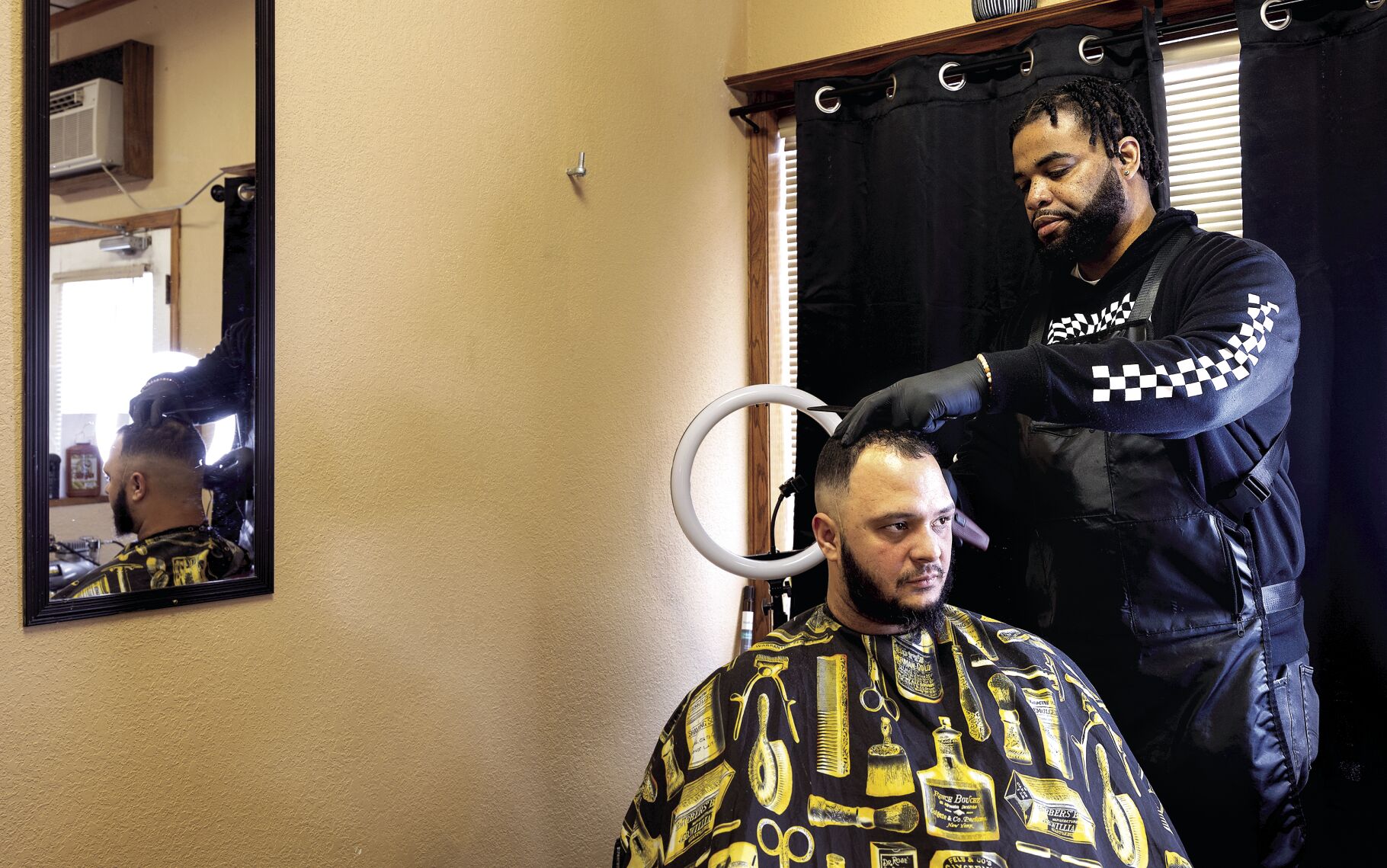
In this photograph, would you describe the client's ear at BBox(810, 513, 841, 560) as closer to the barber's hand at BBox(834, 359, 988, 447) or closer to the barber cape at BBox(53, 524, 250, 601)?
the barber's hand at BBox(834, 359, 988, 447)

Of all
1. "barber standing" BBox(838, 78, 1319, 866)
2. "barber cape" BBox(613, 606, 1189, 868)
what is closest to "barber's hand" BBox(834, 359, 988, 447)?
"barber standing" BBox(838, 78, 1319, 866)

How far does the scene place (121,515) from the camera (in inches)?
58.4

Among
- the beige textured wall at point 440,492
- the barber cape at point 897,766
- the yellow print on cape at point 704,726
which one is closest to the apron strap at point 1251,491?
the barber cape at point 897,766

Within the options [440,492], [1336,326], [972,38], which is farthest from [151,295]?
[1336,326]

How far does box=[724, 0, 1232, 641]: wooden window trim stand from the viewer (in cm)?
259

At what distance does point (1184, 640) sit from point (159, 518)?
191cm

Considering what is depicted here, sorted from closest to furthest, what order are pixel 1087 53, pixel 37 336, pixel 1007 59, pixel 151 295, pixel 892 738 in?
pixel 37 336, pixel 151 295, pixel 892 738, pixel 1087 53, pixel 1007 59

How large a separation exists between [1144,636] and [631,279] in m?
1.51

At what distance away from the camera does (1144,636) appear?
6.43 feet

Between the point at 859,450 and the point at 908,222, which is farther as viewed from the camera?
the point at 908,222

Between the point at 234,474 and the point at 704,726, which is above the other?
the point at 234,474

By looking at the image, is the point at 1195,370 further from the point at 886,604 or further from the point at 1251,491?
the point at 886,604

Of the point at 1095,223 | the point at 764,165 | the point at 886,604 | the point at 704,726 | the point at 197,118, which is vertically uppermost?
the point at 764,165

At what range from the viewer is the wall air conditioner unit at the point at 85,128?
1418mm
